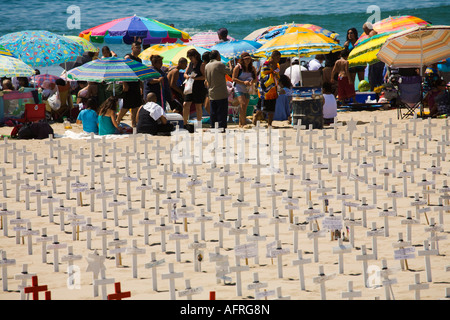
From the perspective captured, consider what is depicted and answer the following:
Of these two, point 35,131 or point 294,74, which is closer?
point 35,131

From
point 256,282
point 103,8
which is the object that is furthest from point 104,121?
point 103,8

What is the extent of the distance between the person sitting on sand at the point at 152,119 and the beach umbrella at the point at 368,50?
191 inches

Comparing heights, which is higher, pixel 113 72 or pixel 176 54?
pixel 113 72

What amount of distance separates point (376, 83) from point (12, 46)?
7912mm

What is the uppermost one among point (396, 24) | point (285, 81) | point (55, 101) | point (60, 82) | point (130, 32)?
point (396, 24)

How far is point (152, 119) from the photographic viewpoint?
11258 millimetres

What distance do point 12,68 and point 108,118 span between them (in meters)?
2.21

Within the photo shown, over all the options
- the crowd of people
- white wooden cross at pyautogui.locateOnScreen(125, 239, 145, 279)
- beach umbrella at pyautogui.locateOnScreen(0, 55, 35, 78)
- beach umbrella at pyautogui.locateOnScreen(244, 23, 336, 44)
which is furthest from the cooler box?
white wooden cross at pyautogui.locateOnScreen(125, 239, 145, 279)

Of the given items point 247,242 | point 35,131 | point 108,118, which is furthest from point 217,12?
point 247,242

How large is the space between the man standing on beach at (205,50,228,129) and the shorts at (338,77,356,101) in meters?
4.00

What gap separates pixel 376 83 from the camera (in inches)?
665

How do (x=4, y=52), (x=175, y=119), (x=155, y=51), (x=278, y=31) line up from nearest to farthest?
(x=175, y=119), (x=4, y=52), (x=155, y=51), (x=278, y=31)

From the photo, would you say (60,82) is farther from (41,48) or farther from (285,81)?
(285,81)

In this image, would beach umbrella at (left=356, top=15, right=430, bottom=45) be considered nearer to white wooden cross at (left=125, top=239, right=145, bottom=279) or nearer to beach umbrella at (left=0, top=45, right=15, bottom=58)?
beach umbrella at (left=0, top=45, right=15, bottom=58)
